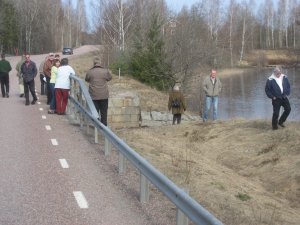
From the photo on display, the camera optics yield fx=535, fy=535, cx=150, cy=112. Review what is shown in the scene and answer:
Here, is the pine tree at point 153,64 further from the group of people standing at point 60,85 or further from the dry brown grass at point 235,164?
the dry brown grass at point 235,164

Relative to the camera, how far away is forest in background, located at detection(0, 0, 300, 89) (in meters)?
36.4

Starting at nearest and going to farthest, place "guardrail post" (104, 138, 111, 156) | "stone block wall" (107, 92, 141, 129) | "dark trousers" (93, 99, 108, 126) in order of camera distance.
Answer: "guardrail post" (104, 138, 111, 156)
"dark trousers" (93, 99, 108, 126)
"stone block wall" (107, 92, 141, 129)

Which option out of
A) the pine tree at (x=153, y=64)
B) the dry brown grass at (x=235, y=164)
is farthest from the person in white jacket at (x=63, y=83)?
the pine tree at (x=153, y=64)

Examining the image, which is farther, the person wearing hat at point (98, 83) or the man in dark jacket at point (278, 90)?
the man in dark jacket at point (278, 90)

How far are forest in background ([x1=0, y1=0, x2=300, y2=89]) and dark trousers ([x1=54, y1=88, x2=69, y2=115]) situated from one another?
1899 centimetres

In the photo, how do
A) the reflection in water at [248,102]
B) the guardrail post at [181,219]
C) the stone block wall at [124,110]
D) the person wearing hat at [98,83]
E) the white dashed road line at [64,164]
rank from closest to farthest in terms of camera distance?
the guardrail post at [181,219] → the white dashed road line at [64,164] → the person wearing hat at [98,83] → the stone block wall at [124,110] → the reflection in water at [248,102]

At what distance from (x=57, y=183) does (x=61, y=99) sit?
836cm

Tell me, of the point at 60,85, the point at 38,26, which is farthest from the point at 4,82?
the point at 38,26

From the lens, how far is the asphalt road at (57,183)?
636cm

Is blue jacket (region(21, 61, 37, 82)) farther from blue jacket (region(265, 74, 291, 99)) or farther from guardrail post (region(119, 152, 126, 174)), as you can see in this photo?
guardrail post (region(119, 152, 126, 174))

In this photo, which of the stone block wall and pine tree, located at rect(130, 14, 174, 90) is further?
pine tree, located at rect(130, 14, 174, 90)

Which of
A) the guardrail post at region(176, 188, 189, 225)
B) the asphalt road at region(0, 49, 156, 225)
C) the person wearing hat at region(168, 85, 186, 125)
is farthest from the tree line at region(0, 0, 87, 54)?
the guardrail post at region(176, 188, 189, 225)

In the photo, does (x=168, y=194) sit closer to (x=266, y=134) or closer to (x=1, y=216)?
(x=1, y=216)

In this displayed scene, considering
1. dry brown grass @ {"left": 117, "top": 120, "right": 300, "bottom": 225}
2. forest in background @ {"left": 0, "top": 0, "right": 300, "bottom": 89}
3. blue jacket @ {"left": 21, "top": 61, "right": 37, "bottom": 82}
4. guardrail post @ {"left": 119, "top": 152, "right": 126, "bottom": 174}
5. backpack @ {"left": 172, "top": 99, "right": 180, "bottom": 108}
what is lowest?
dry brown grass @ {"left": 117, "top": 120, "right": 300, "bottom": 225}
